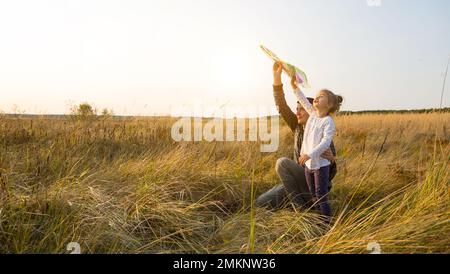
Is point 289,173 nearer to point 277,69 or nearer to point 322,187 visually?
point 322,187

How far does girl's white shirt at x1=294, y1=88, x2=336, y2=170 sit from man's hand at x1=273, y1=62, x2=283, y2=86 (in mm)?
460

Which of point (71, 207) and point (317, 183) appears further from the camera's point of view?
point (317, 183)

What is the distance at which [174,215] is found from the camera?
3160mm

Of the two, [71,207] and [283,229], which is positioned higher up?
[71,207]

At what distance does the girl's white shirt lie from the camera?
3.02 meters

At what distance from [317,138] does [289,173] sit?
557 mm

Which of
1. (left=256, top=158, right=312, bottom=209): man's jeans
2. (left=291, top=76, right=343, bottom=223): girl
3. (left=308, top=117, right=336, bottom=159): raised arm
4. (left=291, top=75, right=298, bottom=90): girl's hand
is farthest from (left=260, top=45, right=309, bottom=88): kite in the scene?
(left=256, top=158, right=312, bottom=209): man's jeans

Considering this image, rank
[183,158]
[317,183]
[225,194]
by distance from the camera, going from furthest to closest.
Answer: [183,158] < [225,194] < [317,183]

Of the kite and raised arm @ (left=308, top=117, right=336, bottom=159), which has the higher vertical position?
the kite

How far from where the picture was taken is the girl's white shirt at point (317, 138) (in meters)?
3.02

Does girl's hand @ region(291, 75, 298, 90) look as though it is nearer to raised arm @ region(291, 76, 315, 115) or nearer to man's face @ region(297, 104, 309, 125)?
raised arm @ region(291, 76, 315, 115)

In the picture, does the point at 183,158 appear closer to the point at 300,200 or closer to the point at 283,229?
the point at 300,200
